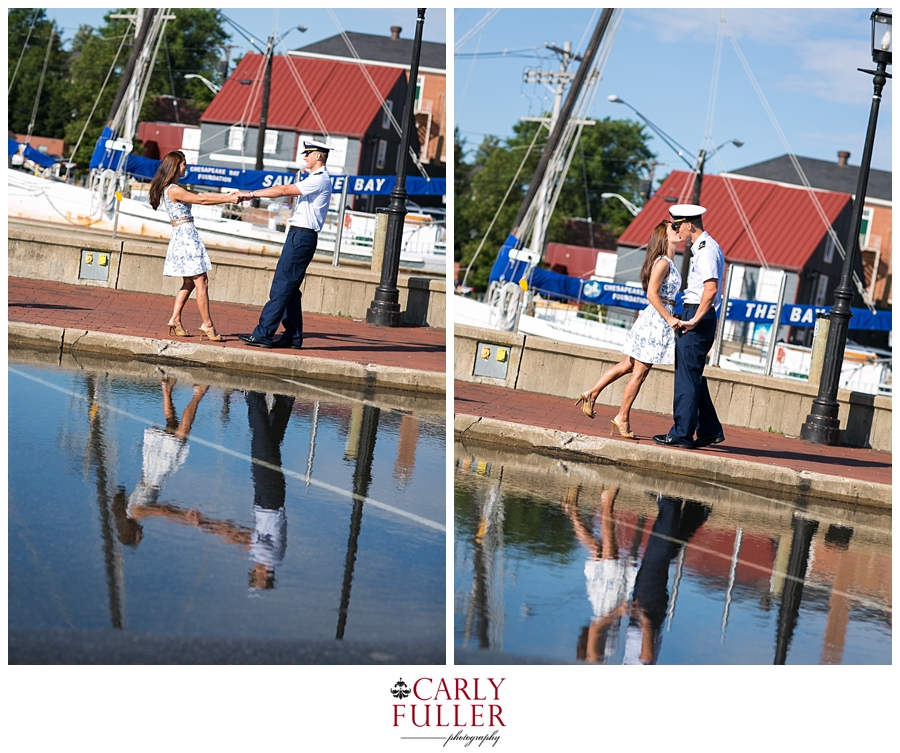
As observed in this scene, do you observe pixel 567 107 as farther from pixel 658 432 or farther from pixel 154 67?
pixel 154 67

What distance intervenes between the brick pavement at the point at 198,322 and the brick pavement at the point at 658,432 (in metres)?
0.67

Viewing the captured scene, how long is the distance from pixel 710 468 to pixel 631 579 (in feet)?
10.3

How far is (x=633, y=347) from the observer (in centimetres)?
797

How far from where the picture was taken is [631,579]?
15.7 ft

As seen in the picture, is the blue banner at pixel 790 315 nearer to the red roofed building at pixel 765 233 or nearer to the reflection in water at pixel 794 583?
the reflection in water at pixel 794 583

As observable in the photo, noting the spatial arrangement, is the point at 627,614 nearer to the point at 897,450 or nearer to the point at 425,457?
the point at 425,457

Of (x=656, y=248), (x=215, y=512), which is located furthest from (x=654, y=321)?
(x=215, y=512)

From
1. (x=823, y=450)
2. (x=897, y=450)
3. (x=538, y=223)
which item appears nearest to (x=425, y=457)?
(x=897, y=450)

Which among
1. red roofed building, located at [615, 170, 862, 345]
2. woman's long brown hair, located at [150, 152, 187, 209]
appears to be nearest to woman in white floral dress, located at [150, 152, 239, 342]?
woman's long brown hair, located at [150, 152, 187, 209]

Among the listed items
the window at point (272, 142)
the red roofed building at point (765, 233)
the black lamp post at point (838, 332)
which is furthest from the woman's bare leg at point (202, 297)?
the window at point (272, 142)

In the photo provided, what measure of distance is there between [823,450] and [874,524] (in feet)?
9.77

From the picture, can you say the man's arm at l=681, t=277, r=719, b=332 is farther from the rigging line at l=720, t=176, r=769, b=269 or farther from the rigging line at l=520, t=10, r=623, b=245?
the rigging line at l=720, t=176, r=769, b=269

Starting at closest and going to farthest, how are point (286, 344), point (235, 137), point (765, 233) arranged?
point (286, 344) < point (765, 233) < point (235, 137)

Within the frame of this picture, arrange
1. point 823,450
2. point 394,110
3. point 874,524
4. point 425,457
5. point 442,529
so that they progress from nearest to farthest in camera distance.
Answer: point 442,529 < point 425,457 < point 874,524 < point 823,450 < point 394,110
